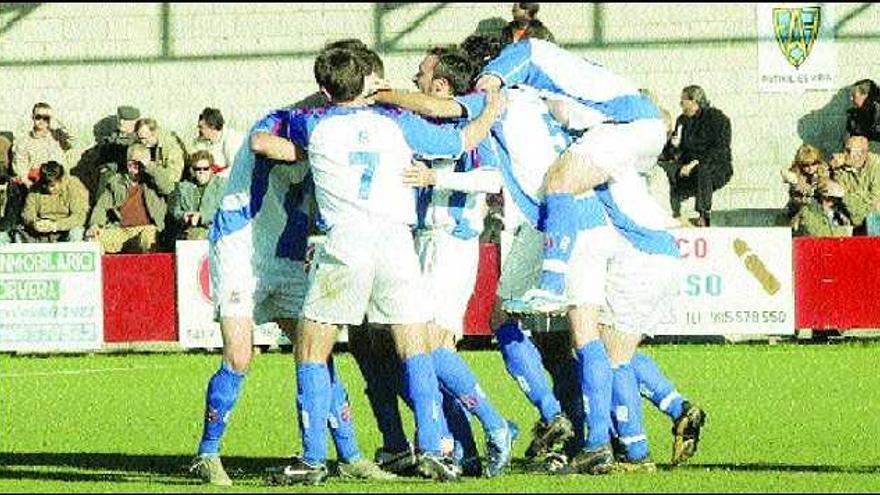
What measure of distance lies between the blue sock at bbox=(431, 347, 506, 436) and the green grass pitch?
29 cm

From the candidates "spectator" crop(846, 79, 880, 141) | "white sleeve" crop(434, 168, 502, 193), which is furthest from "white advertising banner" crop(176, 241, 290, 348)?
"white sleeve" crop(434, 168, 502, 193)

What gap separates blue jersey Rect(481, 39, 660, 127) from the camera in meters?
11.2

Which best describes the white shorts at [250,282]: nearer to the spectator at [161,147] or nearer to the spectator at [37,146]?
the spectator at [161,147]

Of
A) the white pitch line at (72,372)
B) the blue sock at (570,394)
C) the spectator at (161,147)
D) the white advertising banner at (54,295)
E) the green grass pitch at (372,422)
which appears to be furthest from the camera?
the spectator at (161,147)

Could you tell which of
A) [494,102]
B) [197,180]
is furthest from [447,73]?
[197,180]

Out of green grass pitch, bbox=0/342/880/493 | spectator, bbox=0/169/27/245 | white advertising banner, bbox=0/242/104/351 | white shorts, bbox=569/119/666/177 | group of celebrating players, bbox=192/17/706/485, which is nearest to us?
group of celebrating players, bbox=192/17/706/485

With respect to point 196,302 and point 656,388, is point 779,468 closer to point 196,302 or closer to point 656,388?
point 656,388

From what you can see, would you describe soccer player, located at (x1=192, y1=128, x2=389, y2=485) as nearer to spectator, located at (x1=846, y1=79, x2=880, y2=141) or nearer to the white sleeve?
the white sleeve

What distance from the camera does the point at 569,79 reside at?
1131 centimetres

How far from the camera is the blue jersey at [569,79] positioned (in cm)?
1120

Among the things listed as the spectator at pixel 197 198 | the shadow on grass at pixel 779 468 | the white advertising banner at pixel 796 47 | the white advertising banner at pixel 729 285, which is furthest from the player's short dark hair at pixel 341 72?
the white advertising banner at pixel 796 47

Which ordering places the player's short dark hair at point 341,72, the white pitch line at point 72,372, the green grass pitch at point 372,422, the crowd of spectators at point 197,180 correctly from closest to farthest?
the player's short dark hair at point 341,72 < the green grass pitch at point 372,422 < the white pitch line at point 72,372 < the crowd of spectators at point 197,180

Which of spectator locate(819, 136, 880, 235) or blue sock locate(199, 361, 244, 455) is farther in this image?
spectator locate(819, 136, 880, 235)

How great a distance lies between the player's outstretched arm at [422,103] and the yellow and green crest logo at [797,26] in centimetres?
1540
